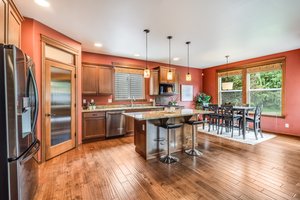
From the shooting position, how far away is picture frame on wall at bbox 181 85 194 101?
7.09 m

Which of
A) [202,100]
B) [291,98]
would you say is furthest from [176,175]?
[202,100]

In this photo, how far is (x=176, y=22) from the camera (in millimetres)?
2924

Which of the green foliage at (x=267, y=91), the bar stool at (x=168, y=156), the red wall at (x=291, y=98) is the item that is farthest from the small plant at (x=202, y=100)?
the bar stool at (x=168, y=156)

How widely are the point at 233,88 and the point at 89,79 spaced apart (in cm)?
579

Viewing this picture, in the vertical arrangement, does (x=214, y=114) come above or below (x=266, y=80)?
below

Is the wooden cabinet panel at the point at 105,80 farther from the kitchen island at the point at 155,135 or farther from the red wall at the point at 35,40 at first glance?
the kitchen island at the point at 155,135

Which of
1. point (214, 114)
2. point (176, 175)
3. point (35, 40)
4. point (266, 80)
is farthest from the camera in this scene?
point (266, 80)

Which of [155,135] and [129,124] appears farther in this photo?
[129,124]

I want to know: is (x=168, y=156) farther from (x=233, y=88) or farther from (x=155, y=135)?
(x=233, y=88)

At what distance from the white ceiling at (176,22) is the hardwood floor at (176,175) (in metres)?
2.74

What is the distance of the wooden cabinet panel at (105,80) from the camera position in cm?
475

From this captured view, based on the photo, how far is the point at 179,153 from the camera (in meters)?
3.49

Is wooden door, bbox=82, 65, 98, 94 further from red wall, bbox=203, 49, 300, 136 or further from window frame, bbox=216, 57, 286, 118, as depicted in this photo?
red wall, bbox=203, 49, 300, 136

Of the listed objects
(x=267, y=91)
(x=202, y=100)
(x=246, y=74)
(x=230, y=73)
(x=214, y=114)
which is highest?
(x=230, y=73)
